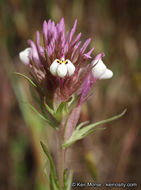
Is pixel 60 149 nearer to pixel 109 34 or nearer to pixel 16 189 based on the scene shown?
pixel 16 189

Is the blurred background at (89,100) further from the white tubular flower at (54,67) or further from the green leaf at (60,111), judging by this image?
the white tubular flower at (54,67)

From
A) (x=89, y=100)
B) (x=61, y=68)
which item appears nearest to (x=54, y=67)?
(x=61, y=68)

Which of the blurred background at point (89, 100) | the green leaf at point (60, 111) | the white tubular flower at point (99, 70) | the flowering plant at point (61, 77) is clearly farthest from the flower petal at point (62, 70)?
the blurred background at point (89, 100)

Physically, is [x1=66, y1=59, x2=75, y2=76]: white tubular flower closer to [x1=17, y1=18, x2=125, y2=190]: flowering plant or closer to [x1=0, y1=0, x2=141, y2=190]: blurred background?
[x1=17, y1=18, x2=125, y2=190]: flowering plant

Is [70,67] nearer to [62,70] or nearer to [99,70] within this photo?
[62,70]

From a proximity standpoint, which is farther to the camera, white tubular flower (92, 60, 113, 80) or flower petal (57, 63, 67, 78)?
white tubular flower (92, 60, 113, 80)

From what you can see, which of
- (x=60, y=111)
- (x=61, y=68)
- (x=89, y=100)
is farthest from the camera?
(x=89, y=100)

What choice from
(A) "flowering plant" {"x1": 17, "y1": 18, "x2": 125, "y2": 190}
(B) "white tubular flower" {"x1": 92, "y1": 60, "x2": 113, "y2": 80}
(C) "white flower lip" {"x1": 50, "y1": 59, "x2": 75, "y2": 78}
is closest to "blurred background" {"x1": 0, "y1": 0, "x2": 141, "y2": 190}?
(A) "flowering plant" {"x1": 17, "y1": 18, "x2": 125, "y2": 190}

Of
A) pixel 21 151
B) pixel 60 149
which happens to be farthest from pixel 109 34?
pixel 60 149
